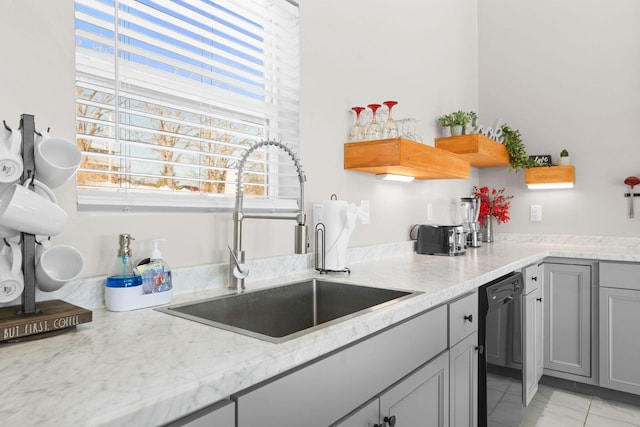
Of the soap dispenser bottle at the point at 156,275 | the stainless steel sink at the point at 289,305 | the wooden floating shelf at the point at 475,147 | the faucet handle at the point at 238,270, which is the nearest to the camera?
the soap dispenser bottle at the point at 156,275

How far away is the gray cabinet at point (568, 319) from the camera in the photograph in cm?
271

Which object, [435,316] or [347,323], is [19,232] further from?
[435,316]

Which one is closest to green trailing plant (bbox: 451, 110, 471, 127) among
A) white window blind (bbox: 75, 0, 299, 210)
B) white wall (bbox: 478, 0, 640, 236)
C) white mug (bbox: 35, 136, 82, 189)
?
white wall (bbox: 478, 0, 640, 236)

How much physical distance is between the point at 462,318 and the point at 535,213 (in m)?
2.28

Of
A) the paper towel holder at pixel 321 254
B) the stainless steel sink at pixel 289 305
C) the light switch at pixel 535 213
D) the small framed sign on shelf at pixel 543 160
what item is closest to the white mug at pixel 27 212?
the stainless steel sink at pixel 289 305

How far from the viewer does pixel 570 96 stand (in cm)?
332

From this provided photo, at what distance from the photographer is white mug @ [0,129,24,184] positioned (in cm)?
85

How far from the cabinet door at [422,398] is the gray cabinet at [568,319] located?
5.69 ft

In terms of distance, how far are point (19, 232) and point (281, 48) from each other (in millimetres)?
1265

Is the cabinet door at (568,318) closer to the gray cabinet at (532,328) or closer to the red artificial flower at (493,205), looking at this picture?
the gray cabinet at (532,328)

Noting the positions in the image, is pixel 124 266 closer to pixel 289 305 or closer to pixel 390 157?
pixel 289 305

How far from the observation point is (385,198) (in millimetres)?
2455

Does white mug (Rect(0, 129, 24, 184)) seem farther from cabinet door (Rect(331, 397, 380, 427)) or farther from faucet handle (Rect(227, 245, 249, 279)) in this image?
cabinet door (Rect(331, 397, 380, 427))

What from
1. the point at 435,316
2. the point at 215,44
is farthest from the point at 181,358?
the point at 215,44
